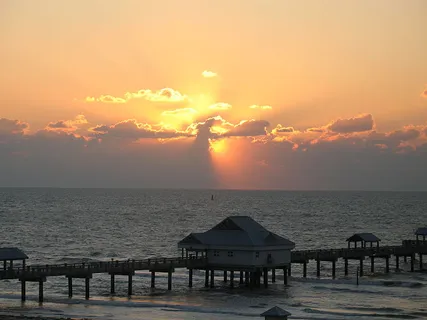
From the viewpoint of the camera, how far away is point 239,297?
68.1 m

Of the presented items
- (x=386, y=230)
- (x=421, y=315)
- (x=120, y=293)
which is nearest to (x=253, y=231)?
(x=120, y=293)

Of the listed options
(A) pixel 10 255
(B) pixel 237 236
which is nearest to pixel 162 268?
(B) pixel 237 236

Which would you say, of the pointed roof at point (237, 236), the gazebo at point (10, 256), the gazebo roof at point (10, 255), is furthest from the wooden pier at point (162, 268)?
the pointed roof at point (237, 236)

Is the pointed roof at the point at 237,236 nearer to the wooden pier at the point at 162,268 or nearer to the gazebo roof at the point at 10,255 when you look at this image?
the wooden pier at the point at 162,268

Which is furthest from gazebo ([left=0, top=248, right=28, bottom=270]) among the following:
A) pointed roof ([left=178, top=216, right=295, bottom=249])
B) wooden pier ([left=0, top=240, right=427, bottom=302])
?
pointed roof ([left=178, top=216, right=295, bottom=249])

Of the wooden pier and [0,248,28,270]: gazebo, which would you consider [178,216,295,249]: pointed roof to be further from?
[0,248,28,270]: gazebo

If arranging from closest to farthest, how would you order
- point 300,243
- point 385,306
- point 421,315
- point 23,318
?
point 23,318 → point 421,315 → point 385,306 → point 300,243

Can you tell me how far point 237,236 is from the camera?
234 ft

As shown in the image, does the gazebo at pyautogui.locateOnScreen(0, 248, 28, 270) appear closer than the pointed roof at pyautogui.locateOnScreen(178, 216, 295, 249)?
Yes

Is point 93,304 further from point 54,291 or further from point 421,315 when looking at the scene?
point 421,315

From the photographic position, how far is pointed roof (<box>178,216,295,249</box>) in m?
70.8

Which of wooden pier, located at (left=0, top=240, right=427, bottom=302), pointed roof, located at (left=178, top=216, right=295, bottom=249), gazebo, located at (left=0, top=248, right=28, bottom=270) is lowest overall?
wooden pier, located at (left=0, top=240, right=427, bottom=302)

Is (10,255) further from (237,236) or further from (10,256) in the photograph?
(237,236)

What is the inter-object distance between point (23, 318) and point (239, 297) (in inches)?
795
